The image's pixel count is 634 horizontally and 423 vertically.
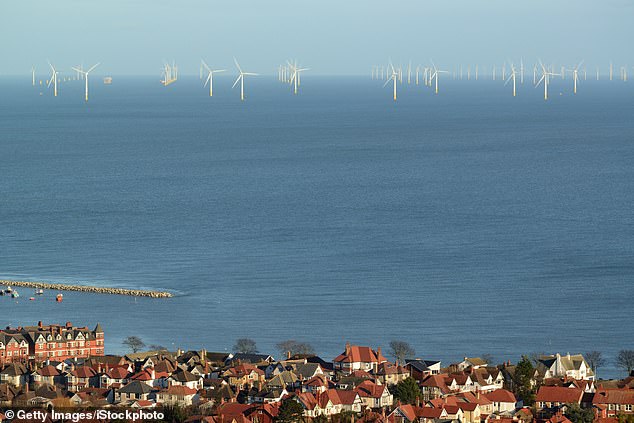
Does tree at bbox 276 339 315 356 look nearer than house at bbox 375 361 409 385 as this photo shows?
No

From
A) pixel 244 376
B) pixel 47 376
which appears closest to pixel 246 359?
pixel 244 376

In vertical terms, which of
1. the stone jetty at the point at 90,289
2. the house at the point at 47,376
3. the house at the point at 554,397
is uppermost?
the stone jetty at the point at 90,289

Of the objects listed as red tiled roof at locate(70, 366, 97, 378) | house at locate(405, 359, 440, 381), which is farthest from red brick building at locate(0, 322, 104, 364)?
house at locate(405, 359, 440, 381)

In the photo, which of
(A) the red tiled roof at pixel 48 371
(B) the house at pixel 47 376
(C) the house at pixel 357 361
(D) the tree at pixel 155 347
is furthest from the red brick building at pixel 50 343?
(C) the house at pixel 357 361

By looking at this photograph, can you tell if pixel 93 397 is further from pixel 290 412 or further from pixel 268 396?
pixel 290 412

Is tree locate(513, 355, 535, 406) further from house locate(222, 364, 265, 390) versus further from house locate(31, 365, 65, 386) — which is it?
house locate(31, 365, 65, 386)

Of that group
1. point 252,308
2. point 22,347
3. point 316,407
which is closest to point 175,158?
point 252,308

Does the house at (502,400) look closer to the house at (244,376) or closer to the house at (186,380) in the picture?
the house at (244,376)
